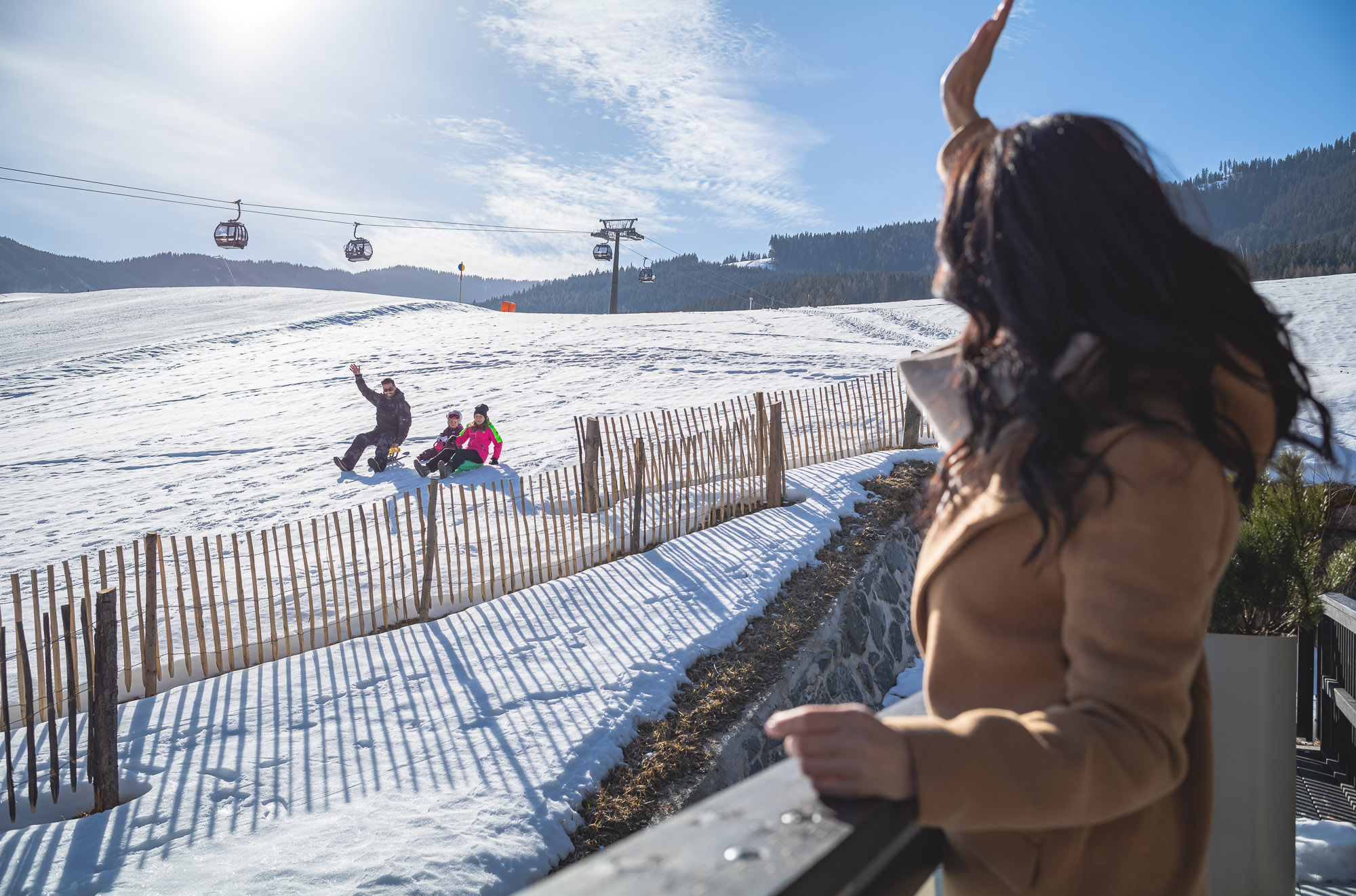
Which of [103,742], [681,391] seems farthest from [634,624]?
[681,391]

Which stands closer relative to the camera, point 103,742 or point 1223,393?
point 1223,393

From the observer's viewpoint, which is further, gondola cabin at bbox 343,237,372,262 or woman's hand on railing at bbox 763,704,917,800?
gondola cabin at bbox 343,237,372,262

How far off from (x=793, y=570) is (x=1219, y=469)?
22.7ft

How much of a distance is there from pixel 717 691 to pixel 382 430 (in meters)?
8.92

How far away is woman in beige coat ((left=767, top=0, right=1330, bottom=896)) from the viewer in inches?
25.2

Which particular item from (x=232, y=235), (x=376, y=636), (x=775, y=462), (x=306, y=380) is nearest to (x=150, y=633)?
(x=376, y=636)

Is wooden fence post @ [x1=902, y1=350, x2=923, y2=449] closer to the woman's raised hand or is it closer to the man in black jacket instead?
the man in black jacket

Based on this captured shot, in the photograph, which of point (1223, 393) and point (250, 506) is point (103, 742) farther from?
point (250, 506)

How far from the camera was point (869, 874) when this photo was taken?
67 centimetres

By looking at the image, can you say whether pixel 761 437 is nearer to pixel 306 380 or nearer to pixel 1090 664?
pixel 1090 664

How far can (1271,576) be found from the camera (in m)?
2.53

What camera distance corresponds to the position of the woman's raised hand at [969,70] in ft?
3.69

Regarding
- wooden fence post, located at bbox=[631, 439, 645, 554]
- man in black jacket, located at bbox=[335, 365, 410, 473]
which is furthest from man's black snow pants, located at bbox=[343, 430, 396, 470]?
wooden fence post, located at bbox=[631, 439, 645, 554]

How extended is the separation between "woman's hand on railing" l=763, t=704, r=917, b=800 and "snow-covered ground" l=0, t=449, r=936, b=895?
11.1 feet
